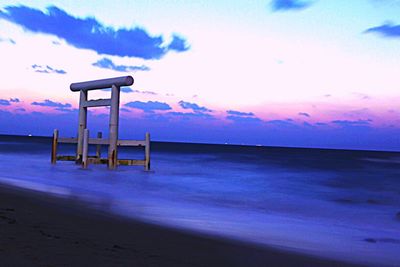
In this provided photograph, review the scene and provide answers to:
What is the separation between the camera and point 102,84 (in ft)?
63.6

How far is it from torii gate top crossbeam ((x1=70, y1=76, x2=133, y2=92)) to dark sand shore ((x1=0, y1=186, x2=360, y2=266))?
11.7 m

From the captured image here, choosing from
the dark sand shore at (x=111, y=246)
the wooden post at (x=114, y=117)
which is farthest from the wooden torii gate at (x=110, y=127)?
the dark sand shore at (x=111, y=246)

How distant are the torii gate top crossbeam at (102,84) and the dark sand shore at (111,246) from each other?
38.3 ft

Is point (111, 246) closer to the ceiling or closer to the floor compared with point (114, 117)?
closer to the floor

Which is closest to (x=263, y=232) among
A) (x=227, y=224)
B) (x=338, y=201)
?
(x=227, y=224)

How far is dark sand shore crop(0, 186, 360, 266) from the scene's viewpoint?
4.17 m

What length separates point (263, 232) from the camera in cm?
701

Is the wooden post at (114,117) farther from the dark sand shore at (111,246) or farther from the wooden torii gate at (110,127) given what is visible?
the dark sand shore at (111,246)

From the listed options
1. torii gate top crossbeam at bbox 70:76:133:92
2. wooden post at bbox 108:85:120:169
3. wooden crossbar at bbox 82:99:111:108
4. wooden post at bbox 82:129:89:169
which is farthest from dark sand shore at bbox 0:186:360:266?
wooden crossbar at bbox 82:99:111:108

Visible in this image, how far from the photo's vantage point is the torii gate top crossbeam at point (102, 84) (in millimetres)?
18109

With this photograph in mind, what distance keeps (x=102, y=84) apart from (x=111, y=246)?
50.7ft

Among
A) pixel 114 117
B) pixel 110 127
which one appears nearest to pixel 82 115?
pixel 110 127

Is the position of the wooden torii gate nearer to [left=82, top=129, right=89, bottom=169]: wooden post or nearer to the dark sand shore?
[left=82, top=129, right=89, bottom=169]: wooden post

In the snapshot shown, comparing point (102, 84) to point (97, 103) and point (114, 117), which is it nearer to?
point (97, 103)
